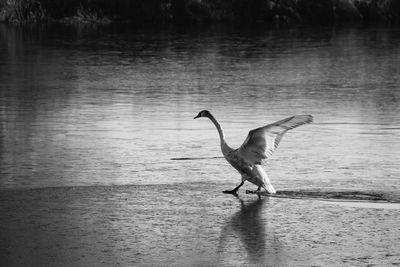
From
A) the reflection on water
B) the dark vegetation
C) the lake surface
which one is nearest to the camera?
the lake surface

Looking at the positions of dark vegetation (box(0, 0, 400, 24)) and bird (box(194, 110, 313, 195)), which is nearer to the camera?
bird (box(194, 110, 313, 195))

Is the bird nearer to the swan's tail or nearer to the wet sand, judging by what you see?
the swan's tail

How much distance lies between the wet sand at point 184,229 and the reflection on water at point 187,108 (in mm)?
839

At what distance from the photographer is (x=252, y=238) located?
8.77 m

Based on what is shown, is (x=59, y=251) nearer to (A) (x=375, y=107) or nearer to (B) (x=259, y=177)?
(B) (x=259, y=177)

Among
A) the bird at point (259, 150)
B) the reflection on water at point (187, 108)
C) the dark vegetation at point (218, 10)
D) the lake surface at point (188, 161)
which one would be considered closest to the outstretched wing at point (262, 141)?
the bird at point (259, 150)

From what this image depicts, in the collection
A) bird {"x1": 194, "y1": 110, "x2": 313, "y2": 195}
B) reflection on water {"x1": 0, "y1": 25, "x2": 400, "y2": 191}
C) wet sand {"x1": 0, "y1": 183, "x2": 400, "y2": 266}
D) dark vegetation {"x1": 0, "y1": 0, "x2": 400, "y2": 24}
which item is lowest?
dark vegetation {"x1": 0, "y1": 0, "x2": 400, "y2": 24}

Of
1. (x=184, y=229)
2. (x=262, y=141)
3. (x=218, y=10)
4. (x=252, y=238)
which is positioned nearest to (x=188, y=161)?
(x=262, y=141)

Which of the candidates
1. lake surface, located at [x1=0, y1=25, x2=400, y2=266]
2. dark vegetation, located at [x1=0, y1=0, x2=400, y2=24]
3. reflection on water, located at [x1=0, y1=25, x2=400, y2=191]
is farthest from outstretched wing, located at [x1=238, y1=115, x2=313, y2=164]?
dark vegetation, located at [x1=0, y1=0, x2=400, y2=24]

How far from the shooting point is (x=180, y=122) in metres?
15.6

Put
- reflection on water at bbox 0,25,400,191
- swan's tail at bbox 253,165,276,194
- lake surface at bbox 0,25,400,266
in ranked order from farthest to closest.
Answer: reflection on water at bbox 0,25,400,191, swan's tail at bbox 253,165,276,194, lake surface at bbox 0,25,400,266

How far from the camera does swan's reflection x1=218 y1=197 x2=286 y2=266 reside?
8.12m

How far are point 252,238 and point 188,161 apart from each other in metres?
3.79

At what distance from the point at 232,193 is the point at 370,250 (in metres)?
2.56
